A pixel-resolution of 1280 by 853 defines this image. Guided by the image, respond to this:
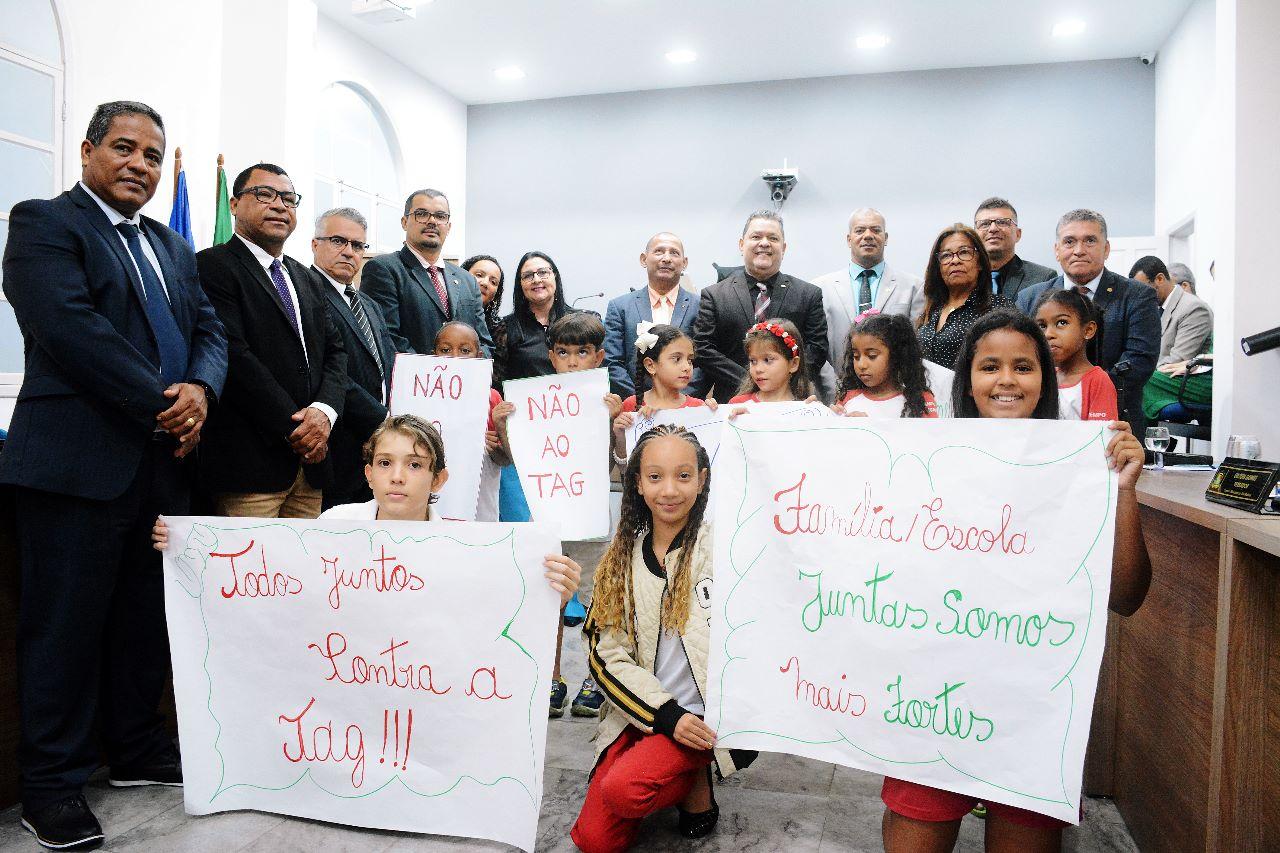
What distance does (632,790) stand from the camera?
177 centimetres

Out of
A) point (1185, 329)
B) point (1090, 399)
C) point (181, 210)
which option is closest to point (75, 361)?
point (1090, 399)

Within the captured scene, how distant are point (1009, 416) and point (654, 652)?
0.95 metres

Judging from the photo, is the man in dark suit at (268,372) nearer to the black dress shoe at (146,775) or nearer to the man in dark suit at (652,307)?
the black dress shoe at (146,775)

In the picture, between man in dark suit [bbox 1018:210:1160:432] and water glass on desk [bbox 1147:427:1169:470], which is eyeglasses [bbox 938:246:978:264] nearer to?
man in dark suit [bbox 1018:210:1160:432]

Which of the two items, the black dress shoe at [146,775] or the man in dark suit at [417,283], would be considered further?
the man in dark suit at [417,283]

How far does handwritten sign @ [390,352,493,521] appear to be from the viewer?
2.78 m

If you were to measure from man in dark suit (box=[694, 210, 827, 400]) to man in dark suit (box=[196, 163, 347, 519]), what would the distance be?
1.49 m

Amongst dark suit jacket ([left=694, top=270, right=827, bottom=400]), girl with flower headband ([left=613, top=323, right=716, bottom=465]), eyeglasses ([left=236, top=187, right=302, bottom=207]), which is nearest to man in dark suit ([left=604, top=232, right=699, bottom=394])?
dark suit jacket ([left=694, top=270, right=827, bottom=400])

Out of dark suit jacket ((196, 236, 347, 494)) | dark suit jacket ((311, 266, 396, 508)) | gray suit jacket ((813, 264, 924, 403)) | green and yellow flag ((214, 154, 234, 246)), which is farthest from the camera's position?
green and yellow flag ((214, 154, 234, 246))

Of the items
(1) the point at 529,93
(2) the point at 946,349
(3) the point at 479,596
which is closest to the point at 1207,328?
(2) the point at 946,349

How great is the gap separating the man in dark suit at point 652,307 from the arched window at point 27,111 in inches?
144

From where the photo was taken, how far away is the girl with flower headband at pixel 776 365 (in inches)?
107

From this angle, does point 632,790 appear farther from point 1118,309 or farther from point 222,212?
point 222,212

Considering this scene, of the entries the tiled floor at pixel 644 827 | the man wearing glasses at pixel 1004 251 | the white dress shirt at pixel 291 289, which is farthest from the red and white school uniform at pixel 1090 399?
the white dress shirt at pixel 291 289
